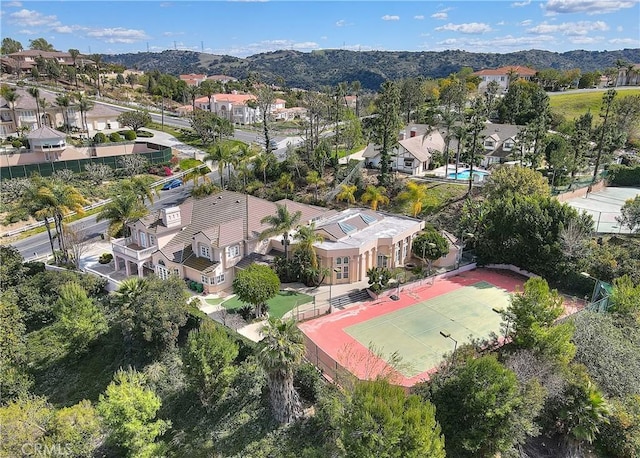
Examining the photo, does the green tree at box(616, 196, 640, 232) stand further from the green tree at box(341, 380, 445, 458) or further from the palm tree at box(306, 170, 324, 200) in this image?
the green tree at box(341, 380, 445, 458)

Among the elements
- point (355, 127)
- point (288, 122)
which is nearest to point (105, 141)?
point (355, 127)

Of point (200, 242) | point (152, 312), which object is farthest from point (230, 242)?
point (152, 312)

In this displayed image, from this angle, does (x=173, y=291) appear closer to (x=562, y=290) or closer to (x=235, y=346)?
(x=235, y=346)

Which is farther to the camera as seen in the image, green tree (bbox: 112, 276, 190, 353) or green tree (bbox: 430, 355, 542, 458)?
green tree (bbox: 112, 276, 190, 353)

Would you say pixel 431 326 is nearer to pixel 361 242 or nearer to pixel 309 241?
pixel 361 242

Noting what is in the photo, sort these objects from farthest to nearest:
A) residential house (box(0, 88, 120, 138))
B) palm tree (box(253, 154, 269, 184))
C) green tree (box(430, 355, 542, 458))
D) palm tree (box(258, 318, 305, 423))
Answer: residential house (box(0, 88, 120, 138)) < palm tree (box(253, 154, 269, 184)) < palm tree (box(258, 318, 305, 423)) < green tree (box(430, 355, 542, 458))

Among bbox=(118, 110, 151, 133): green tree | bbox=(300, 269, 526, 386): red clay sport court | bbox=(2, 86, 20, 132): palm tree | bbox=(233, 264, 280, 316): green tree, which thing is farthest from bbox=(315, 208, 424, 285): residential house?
bbox=(2, 86, 20, 132): palm tree

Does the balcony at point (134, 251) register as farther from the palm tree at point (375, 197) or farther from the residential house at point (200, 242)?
the palm tree at point (375, 197)
